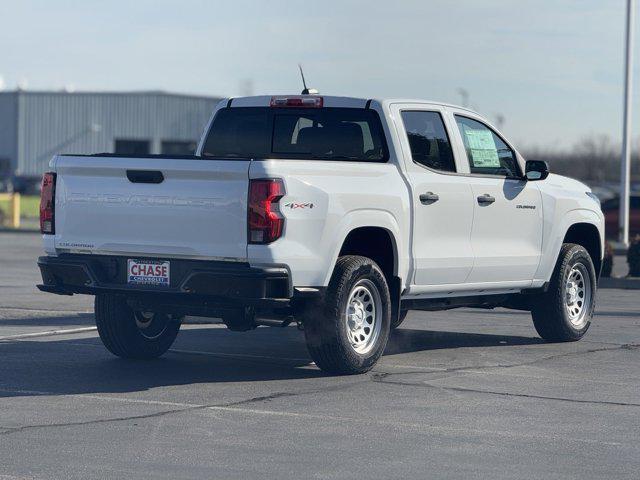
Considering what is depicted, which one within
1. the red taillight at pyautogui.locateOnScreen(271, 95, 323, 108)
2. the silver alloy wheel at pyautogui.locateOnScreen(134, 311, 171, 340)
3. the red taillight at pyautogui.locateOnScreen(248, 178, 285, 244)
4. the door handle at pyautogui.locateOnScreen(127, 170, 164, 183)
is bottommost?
the silver alloy wheel at pyautogui.locateOnScreen(134, 311, 171, 340)

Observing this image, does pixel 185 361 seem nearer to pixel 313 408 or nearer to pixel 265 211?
pixel 265 211

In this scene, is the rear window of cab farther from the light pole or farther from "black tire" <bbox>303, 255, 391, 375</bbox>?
the light pole

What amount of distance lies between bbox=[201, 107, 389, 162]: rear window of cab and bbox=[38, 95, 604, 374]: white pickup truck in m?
0.01

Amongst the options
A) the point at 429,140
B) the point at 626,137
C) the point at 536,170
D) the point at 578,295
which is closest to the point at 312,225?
the point at 429,140

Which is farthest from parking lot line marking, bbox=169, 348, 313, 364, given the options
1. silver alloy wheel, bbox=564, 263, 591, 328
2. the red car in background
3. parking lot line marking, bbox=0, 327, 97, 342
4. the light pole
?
the red car in background

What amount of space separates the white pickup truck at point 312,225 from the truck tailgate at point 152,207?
0.04 ft

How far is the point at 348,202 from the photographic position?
9.70 m

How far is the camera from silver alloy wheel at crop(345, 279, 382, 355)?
9977 millimetres

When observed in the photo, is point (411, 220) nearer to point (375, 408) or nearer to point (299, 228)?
point (299, 228)

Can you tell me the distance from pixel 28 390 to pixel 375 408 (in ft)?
8.10

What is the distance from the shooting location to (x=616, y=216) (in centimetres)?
3569

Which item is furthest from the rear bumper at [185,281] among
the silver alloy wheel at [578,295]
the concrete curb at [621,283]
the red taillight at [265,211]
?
the concrete curb at [621,283]

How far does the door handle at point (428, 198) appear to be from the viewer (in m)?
10.5

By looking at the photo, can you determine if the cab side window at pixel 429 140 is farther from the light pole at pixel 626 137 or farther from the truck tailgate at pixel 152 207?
the light pole at pixel 626 137
